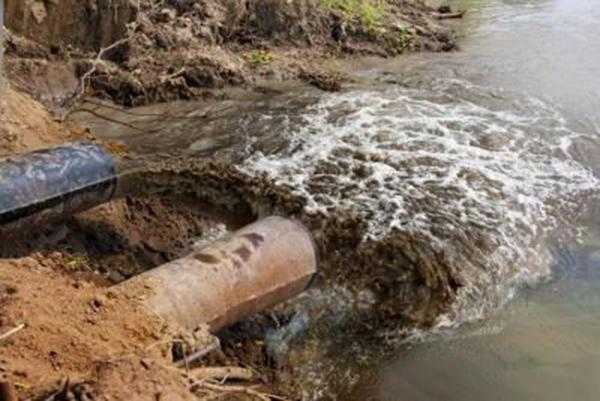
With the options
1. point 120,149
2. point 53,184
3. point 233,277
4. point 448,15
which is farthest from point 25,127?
point 448,15

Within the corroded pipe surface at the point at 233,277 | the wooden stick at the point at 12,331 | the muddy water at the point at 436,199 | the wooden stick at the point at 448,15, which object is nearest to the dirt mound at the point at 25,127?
the muddy water at the point at 436,199

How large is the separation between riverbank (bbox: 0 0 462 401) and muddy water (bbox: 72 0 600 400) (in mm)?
259

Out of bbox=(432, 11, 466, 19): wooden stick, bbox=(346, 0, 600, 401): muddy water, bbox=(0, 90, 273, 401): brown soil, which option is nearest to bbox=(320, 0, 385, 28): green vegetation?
bbox=(432, 11, 466, 19): wooden stick

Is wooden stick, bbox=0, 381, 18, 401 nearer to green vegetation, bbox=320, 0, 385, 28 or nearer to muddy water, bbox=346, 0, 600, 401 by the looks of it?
muddy water, bbox=346, 0, 600, 401

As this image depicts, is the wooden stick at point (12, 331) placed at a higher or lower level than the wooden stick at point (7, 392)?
lower

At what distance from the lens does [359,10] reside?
11.6 metres

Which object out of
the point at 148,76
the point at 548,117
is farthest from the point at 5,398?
the point at 548,117

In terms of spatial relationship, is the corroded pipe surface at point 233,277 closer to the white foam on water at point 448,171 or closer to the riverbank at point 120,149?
the riverbank at point 120,149

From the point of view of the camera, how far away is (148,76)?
8055 millimetres

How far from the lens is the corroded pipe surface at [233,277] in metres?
3.63

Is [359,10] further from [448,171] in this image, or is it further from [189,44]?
[448,171]

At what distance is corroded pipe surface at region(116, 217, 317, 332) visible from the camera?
11.9ft

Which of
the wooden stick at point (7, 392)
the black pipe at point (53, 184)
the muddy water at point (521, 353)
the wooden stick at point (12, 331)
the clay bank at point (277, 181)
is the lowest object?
the muddy water at point (521, 353)

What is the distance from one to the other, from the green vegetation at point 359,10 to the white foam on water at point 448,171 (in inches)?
111
